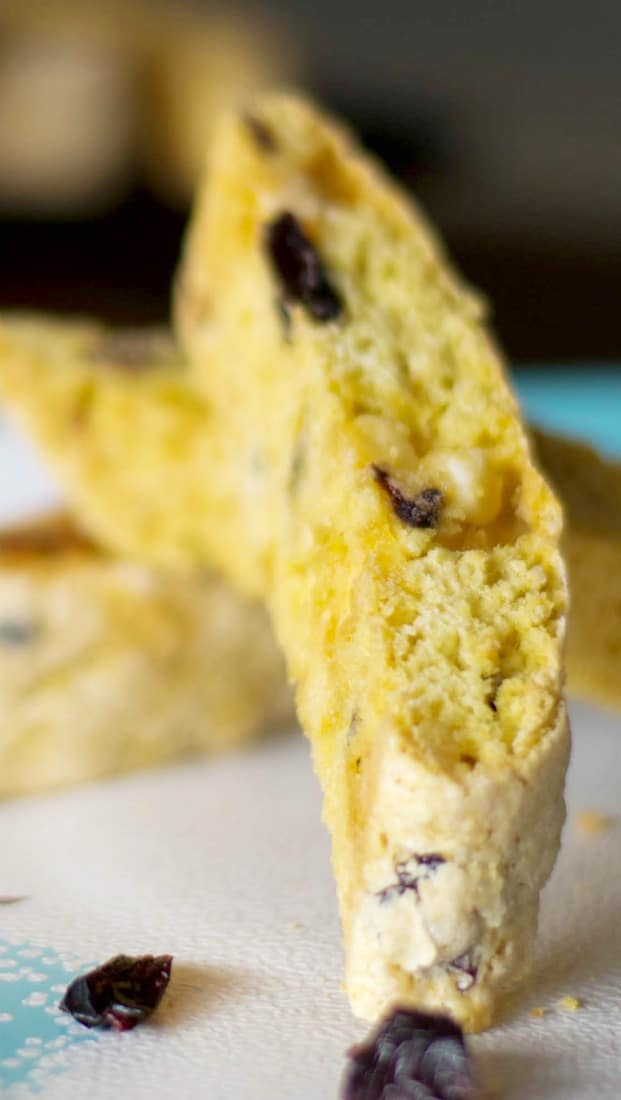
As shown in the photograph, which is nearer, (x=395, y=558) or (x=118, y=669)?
(x=395, y=558)

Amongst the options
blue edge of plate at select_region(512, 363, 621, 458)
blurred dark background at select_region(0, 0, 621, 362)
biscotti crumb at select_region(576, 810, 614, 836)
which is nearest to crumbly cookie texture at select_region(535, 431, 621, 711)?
biscotti crumb at select_region(576, 810, 614, 836)

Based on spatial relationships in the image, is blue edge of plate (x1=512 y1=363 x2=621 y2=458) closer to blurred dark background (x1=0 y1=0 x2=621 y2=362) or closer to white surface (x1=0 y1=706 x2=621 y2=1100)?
white surface (x1=0 y1=706 x2=621 y2=1100)

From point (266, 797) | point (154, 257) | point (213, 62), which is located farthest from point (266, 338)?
point (213, 62)

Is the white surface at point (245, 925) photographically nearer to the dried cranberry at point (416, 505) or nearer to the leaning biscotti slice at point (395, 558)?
the leaning biscotti slice at point (395, 558)

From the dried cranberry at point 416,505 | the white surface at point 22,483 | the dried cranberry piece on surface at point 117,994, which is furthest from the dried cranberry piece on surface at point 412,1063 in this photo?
the white surface at point 22,483

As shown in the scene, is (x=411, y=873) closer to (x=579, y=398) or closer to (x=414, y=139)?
(x=579, y=398)

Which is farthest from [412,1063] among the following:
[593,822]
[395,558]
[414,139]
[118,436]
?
[414,139]

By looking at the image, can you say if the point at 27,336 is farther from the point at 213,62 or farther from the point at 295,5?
the point at 295,5
